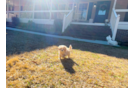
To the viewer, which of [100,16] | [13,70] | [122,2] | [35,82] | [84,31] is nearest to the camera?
[35,82]

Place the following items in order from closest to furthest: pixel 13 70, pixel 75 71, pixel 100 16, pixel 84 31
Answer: pixel 13 70
pixel 75 71
pixel 84 31
pixel 100 16

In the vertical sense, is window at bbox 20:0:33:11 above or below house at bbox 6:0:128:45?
above

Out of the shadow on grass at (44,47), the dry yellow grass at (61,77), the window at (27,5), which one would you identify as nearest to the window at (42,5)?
the window at (27,5)

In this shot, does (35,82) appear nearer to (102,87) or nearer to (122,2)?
(102,87)

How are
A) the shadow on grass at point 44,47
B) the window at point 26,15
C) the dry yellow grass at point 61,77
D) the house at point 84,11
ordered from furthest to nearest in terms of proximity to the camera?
the window at point 26,15, the house at point 84,11, the shadow on grass at point 44,47, the dry yellow grass at point 61,77

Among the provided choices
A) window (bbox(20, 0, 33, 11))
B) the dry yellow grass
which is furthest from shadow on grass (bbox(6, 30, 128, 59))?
window (bbox(20, 0, 33, 11))

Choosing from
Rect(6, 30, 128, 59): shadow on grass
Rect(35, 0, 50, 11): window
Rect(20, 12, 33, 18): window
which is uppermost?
Rect(35, 0, 50, 11): window

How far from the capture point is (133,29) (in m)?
1.09

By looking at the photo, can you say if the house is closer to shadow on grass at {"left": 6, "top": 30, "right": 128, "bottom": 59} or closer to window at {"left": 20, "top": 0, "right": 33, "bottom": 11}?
window at {"left": 20, "top": 0, "right": 33, "bottom": 11}

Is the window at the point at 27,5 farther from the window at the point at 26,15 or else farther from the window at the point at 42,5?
the window at the point at 26,15

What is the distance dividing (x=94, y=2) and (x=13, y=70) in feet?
40.8

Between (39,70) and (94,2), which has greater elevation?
(94,2)

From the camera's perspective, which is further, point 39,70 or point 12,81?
point 39,70
